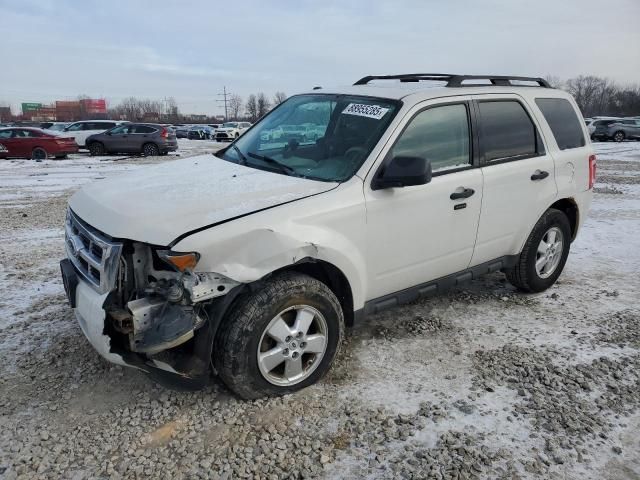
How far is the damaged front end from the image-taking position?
2.68 meters

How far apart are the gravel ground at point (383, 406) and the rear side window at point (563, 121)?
1.55 metres

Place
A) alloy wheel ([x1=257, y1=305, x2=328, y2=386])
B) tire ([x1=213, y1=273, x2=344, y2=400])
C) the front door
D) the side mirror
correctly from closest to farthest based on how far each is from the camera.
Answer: tire ([x1=213, y1=273, x2=344, y2=400]) < alloy wheel ([x1=257, y1=305, x2=328, y2=386]) < the side mirror < the front door

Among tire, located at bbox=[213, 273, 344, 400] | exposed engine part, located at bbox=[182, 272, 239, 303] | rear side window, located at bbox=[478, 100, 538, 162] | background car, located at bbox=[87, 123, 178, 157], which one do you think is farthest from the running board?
background car, located at bbox=[87, 123, 178, 157]

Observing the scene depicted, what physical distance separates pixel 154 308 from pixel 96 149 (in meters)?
21.7

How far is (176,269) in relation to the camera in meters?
2.70

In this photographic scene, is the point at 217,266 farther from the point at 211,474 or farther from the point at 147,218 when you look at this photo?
the point at 211,474

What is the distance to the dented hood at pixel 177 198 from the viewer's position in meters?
2.73

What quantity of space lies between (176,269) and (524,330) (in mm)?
2950

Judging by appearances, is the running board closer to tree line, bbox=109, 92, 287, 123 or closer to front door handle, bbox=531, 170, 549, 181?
front door handle, bbox=531, 170, 549, 181

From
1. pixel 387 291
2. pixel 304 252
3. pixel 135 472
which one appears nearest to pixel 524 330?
pixel 387 291

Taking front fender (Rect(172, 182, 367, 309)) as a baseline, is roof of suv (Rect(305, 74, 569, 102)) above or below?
above

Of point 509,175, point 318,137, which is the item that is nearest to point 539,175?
point 509,175

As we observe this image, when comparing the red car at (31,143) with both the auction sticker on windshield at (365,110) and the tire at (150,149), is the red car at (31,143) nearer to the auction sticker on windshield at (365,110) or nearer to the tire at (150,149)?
the tire at (150,149)

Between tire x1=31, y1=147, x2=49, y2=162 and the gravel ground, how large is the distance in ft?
54.7
